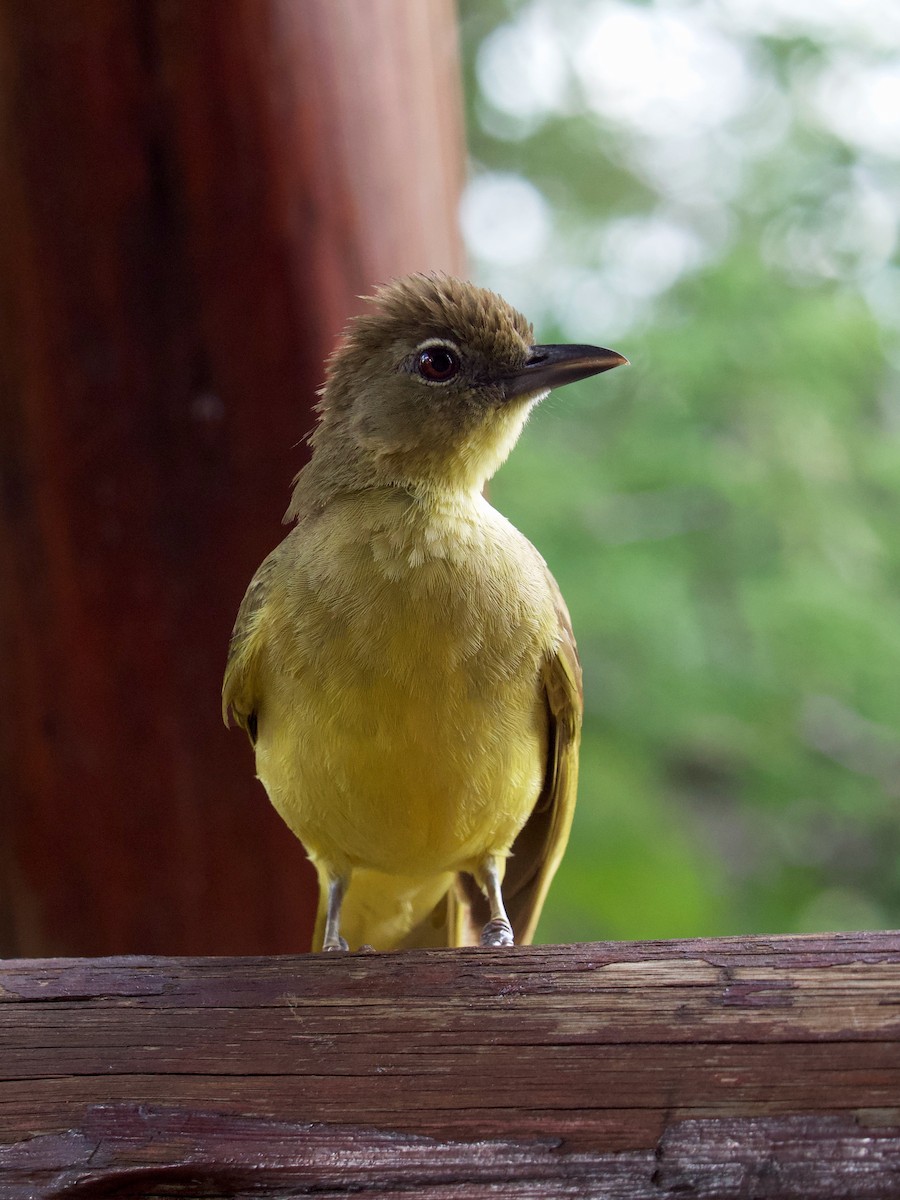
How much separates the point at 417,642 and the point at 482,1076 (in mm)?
1238

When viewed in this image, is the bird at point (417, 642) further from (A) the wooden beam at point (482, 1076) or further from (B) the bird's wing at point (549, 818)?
(A) the wooden beam at point (482, 1076)

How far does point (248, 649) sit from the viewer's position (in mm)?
3633

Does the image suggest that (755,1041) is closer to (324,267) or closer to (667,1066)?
(667,1066)

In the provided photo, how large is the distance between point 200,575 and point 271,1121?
2436mm

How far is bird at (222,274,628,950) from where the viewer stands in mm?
3307

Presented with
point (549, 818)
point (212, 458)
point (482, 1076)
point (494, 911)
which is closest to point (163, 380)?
point (212, 458)

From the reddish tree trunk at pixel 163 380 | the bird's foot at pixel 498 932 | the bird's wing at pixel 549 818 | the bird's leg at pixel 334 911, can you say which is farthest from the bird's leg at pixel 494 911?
the reddish tree trunk at pixel 163 380

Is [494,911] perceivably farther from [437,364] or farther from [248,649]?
[437,364]

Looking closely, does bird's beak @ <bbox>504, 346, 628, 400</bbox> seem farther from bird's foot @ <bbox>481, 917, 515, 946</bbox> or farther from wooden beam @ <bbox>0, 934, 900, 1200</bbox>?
wooden beam @ <bbox>0, 934, 900, 1200</bbox>

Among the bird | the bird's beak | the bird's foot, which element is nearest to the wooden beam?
the bird

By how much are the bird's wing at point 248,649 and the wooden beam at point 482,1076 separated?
1.18 meters

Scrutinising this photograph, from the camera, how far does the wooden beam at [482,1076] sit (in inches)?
85.0

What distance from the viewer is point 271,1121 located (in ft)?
7.55

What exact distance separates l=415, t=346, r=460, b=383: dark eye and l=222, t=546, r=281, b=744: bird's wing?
0.71 metres
